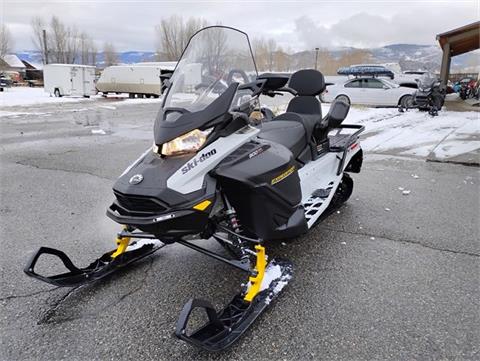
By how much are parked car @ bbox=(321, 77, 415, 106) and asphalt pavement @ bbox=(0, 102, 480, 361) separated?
11.8 metres

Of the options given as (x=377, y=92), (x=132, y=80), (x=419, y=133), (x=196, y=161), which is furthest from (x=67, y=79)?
(x=196, y=161)

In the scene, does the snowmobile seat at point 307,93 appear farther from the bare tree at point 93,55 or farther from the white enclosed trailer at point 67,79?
the bare tree at point 93,55

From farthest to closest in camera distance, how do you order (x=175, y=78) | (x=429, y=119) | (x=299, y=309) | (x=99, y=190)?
1. (x=429, y=119)
2. (x=99, y=190)
3. (x=175, y=78)
4. (x=299, y=309)

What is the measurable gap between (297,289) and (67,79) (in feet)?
91.7

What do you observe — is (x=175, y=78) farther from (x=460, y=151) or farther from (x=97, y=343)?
(x=460, y=151)

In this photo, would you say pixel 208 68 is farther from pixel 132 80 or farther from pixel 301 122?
pixel 132 80

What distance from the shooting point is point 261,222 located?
2598mm

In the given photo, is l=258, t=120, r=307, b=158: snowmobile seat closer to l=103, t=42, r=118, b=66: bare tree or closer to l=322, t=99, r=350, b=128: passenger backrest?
l=322, t=99, r=350, b=128: passenger backrest

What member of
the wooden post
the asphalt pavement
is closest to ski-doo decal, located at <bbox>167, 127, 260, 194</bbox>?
the asphalt pavement

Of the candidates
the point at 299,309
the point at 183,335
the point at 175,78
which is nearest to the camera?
the point at 183,335

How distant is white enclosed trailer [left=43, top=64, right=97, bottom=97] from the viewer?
86.8ft

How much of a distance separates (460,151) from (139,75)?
24.6 m

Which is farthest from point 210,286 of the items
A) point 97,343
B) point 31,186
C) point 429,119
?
point 429,119

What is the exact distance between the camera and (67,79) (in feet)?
87.4
